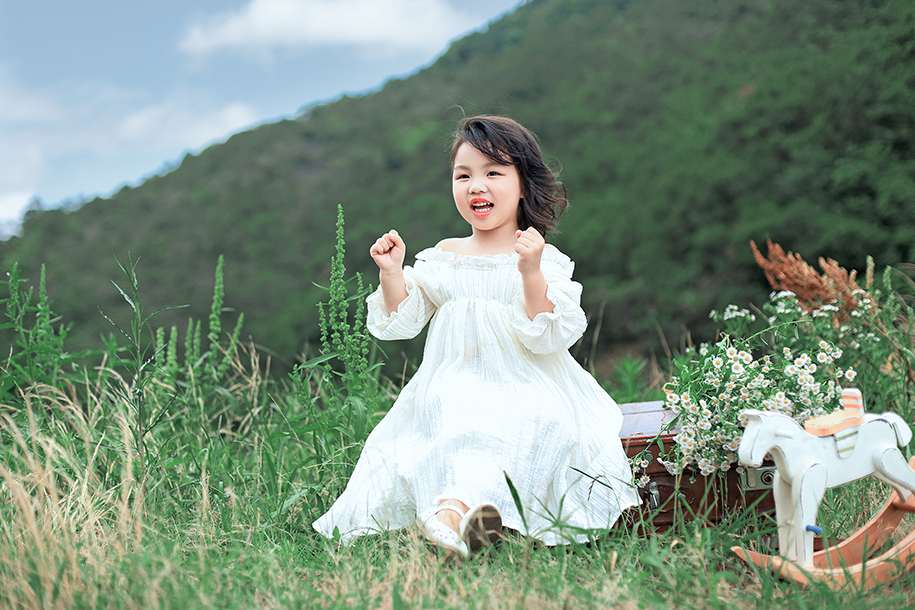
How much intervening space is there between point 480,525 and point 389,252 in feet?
3.12

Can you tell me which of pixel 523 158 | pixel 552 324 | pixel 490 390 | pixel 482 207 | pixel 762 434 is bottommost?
pixel 762 434

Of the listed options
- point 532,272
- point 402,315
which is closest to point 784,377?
point 532,272

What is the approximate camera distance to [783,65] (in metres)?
10.6

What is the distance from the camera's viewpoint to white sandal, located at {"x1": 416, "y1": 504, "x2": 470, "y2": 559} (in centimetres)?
186

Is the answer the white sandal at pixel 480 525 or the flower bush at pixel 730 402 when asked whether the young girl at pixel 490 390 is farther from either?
the flower bush at pixel 730 402

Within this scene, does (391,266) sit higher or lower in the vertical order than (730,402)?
higher

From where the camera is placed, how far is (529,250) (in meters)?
2.11

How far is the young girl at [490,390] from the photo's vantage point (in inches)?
83.4

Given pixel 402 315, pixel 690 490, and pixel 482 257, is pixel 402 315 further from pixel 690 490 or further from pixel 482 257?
pixel 690 490

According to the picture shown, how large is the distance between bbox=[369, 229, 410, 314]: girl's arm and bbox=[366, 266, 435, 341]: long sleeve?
0.08ft

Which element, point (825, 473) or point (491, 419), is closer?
point (825, 473)

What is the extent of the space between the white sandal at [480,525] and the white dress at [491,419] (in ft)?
0.27

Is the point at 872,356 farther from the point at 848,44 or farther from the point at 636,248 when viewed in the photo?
the point at 636,248

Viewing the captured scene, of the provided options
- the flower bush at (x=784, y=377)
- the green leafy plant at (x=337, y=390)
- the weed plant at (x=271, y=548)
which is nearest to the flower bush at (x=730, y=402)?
the flower bush at (x=784, y=377)
